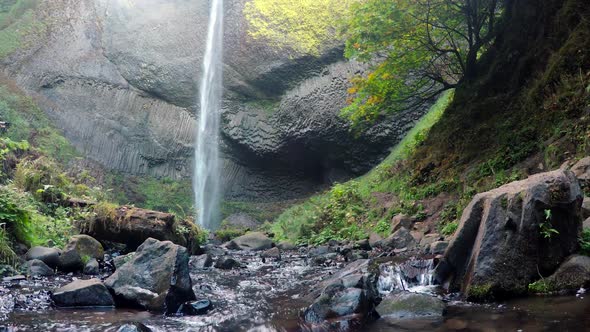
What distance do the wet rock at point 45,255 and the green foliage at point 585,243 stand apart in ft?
23.4

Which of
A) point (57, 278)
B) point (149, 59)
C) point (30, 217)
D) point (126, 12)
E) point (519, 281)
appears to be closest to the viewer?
Answer: point (519, 281)

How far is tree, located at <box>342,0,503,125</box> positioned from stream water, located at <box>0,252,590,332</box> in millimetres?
6890

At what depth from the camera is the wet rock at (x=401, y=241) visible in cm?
1021

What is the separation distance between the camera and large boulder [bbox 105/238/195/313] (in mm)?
5598

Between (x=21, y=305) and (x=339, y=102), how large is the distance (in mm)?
20732

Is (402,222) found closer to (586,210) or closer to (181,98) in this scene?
(586,210)

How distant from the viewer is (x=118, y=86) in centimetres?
2738

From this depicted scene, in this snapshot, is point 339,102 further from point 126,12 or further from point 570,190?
point 570,190

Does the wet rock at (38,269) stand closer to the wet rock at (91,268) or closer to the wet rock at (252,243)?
the wet rock at (91,268)

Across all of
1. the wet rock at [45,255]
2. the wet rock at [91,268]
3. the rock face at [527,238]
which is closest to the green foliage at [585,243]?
the rock face at [527,238]

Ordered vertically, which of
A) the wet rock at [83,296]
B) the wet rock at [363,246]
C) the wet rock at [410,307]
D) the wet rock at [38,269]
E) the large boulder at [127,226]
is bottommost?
the wet rock at [410,307]

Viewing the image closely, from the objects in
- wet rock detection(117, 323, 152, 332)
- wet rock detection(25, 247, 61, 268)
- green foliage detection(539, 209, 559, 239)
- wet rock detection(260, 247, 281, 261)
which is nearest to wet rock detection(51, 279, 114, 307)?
wet rock detection(117, 323, 152, 332)

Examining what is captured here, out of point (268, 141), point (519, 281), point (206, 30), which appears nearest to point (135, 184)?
point (268, 141)

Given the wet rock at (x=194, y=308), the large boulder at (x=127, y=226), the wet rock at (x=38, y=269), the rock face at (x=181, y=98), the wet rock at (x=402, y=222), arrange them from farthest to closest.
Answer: the rock face at (x=181, y=98) < the wet rock at (x=402, y=222) < the large boulder at (x=127, y=226) < the wet rock at (x=38, y=269) < the wet rock at (x=194, y=308)
